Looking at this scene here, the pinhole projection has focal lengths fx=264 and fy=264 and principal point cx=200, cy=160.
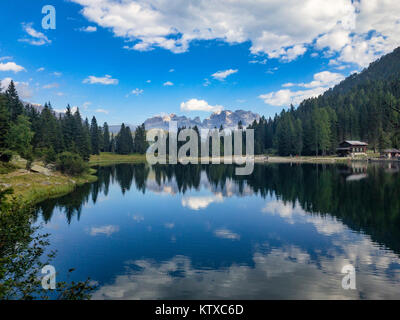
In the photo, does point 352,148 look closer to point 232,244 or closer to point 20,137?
point 232,244

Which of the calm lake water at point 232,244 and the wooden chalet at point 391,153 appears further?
the wooden chalet at point 391,153

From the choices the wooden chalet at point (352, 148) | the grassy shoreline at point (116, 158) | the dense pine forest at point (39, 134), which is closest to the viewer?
the dense pine forest at point (39, 134)

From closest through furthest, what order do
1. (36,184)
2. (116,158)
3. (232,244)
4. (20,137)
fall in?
1. (232,244)
2. (36,184)
3. (20,137)
4. (116,158)

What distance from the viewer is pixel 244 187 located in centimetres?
5916

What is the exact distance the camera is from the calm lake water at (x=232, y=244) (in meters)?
16.8

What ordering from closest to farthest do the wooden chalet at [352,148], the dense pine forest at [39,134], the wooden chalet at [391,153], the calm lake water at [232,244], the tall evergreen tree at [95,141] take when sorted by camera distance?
the calm lake water at [232,244] → the dense pine forest at [39,134] → the wooden chalet at [391,153] → the wooden chalet at [352,148] → the tall evergreen tree at [95,141]

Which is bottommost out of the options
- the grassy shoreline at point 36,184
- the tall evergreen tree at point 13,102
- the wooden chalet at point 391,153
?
the grassy shoreline at point 36,184

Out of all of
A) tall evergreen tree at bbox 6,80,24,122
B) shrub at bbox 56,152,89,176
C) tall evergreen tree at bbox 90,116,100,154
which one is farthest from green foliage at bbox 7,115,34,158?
tall evergreen tree at bbox 90,116,100,154

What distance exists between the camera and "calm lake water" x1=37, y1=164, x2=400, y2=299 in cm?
1677

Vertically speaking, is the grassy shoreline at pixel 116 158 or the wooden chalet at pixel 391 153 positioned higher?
the wooden chalet at pixel 391 153

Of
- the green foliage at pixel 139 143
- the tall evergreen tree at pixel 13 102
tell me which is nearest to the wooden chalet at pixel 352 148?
the green foliage at pixel 139 143

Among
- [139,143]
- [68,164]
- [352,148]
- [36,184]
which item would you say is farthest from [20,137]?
[352,148]

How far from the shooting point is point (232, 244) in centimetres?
2472

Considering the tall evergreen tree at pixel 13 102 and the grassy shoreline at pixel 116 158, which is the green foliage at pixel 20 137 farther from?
the grassy shoreline at pixel 116 158
